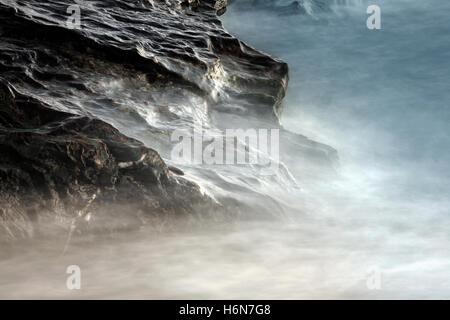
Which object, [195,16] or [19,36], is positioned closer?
[19,36]

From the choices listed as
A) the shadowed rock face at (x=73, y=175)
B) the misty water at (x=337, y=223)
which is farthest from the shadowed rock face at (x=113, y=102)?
the misty water at (x=337, y=223)

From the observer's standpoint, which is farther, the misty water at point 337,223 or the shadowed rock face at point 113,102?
the shadowed rock face at point 113,102

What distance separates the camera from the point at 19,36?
6.39 metres

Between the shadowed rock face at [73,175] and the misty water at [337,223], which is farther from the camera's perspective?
the shadowed rock face at [73,175]

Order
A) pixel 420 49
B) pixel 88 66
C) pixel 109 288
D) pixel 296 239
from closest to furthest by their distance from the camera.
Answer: pixel 109 288 < pixel 296 239 < pixel 88 66 < pixel 420 49

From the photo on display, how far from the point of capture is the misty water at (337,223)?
394 centimetres

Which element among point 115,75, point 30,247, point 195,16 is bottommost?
point 30,247

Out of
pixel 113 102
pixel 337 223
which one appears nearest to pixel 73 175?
pixel 113 102

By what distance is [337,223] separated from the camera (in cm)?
570

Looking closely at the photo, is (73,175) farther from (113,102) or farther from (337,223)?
(337,223)

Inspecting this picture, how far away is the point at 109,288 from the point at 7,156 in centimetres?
130

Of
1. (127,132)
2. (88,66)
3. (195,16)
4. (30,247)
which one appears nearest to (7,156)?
(30,247)

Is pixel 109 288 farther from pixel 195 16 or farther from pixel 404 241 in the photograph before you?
pixel 195 16

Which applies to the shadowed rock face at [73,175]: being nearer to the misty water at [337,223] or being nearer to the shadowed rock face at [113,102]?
the shadowed rock face at [113,102]
